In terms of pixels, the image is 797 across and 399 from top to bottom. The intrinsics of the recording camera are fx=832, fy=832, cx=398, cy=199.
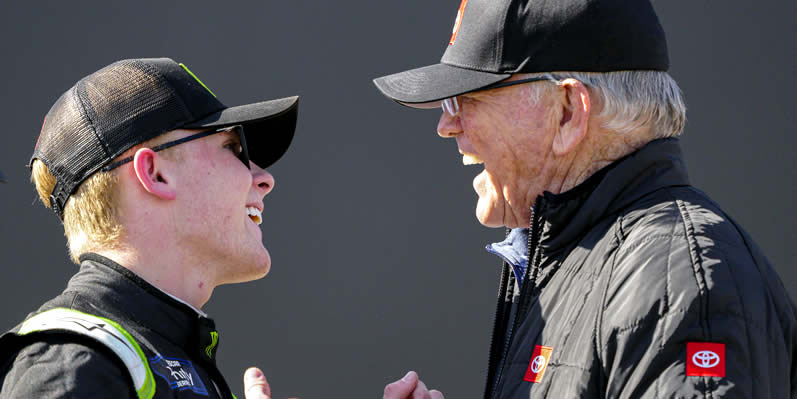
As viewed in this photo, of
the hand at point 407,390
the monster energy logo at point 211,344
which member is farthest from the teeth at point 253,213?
the hand at point 407,390

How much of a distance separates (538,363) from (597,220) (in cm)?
34

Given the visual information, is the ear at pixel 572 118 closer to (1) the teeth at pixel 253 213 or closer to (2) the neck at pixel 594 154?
(2) the neck at pixel 594 154

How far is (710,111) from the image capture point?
4211 mm

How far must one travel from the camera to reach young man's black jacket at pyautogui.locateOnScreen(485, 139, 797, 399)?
1414 millimetres

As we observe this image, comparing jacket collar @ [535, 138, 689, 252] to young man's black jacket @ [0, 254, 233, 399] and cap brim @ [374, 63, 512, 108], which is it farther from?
young man's black jacket @ [0, 254, 233, 399]

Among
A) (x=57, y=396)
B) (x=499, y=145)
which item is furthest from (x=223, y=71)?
(x=57, y=396)

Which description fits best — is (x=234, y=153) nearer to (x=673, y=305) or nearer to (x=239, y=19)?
(x=673, y=305)

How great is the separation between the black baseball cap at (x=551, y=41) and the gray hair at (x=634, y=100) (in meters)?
0.02

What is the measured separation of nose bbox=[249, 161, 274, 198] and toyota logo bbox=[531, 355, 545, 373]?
0.92m

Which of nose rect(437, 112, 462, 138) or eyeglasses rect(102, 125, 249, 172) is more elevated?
nose rect(437, 112, 462, 138)

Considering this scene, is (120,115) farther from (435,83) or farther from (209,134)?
(435,83)

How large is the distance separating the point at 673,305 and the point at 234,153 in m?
1.20

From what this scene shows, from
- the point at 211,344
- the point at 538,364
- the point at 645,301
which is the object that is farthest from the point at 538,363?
the point at 211,344

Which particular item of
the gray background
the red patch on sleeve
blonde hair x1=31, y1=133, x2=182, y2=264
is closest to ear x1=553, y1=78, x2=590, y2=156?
the red patch on sleeve
